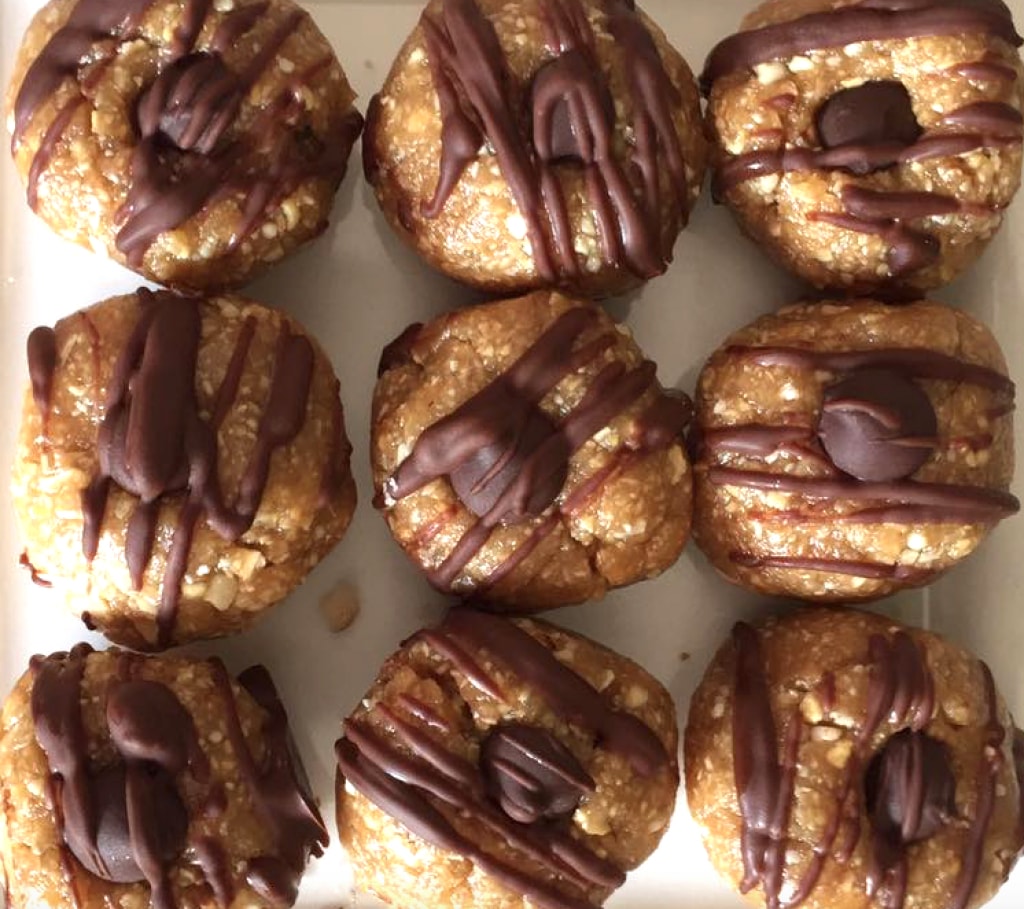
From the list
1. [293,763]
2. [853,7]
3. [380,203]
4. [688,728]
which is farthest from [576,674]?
[853,7]

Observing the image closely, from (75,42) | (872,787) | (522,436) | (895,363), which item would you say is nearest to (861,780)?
(872,787)

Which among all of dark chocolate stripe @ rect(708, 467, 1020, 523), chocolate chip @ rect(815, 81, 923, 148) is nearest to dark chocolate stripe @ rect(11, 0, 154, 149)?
chocolate chip @ rect(815, 81, 923, 148)

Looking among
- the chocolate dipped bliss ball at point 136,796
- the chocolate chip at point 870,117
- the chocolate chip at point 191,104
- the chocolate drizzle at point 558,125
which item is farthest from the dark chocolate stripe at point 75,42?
the chocolate chip at point 870,117

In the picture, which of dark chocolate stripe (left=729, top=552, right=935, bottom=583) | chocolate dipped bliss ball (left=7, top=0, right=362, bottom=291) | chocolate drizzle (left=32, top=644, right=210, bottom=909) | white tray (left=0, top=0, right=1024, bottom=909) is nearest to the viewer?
chocolate drizzle (left=32, top=644, right=210, bottom=909)

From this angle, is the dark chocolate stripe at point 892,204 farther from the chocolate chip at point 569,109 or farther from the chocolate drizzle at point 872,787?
the chocolate drizzle at point 872,787

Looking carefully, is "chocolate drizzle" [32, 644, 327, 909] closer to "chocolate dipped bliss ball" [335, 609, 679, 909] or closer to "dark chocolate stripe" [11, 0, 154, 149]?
"chocolate dipped bliss ball" [335, 609, 679, 909]

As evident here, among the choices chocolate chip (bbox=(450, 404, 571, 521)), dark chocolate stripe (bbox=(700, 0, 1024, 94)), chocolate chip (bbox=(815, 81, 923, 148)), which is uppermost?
dark chocolate stripe (bbox=(700, 0, 1024, 94))

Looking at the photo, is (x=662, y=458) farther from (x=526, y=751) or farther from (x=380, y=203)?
(x=380, y=203)

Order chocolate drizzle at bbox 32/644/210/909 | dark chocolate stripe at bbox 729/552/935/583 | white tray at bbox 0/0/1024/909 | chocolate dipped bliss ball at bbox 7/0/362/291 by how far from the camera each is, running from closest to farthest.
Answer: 1. chocolate drizzle at bbox 32/644/210/909
2. chocolate dipped bliss ball at bbox 7/0/362/291
3. dark chocolate stripe at bbox 729/552/935/583
4. white tray at bbox 0/0/1024/909
